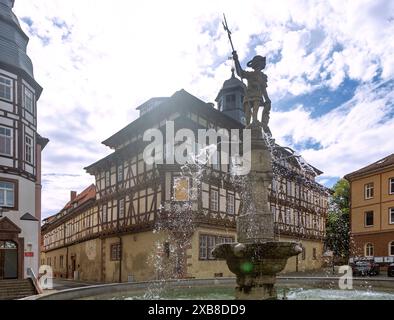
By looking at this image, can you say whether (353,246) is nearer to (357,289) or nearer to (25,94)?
(357,289)

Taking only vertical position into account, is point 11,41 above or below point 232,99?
above

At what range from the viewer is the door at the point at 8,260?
23875 millimetres

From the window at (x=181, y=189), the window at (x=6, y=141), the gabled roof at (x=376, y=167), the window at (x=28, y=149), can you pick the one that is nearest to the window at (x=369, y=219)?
the gabled roof at (x=376, y=167)

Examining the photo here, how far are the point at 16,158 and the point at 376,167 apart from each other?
3204cm

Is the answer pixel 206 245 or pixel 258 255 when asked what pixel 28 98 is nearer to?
pixel 206 245

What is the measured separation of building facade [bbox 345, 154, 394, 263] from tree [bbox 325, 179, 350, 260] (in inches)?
260

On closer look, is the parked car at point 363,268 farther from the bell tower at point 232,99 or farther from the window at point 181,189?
the bell tower at point 232,99

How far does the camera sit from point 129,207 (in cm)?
3222

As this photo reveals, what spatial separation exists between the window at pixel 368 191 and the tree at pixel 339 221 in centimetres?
817

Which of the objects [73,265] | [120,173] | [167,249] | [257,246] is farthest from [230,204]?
[73,265]

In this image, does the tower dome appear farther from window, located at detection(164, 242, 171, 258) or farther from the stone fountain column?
the stone fountain column

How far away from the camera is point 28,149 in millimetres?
26594

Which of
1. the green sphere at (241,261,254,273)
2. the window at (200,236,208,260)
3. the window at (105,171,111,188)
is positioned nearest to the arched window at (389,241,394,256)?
the window at (200,236,208,260)
